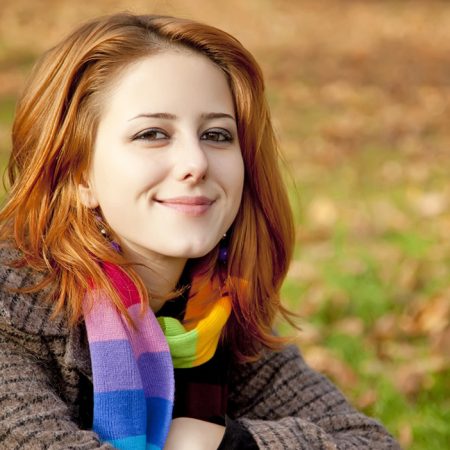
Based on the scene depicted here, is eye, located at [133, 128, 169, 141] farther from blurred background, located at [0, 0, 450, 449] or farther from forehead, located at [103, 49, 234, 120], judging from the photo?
blurred background, located at [0, 0, 450, 449]

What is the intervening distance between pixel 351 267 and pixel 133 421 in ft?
8.14

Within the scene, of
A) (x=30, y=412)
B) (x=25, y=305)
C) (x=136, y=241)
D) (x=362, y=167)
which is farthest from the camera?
(x=362, y=167)

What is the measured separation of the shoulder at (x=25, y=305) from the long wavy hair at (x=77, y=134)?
24mm

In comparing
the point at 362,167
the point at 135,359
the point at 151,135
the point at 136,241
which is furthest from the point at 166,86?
the point at 362,167

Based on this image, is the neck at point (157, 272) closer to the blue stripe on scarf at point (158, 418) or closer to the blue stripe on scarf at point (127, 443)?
the blue stripe on scarf at point (158, 418)

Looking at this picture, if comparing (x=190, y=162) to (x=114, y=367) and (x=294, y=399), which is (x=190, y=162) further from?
(x=294, y=399)

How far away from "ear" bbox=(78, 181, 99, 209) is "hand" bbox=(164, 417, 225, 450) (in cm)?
52

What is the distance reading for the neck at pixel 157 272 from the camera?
2.18 meters

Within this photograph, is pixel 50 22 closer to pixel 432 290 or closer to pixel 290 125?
pixel 290 125

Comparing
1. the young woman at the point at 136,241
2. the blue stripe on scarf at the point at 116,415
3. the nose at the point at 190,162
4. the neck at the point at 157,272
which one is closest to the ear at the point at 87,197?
the young woman at the point at 136,241

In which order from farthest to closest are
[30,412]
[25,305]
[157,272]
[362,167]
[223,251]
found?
[362,167] → [223,251] → [157,272] → [25,305] → [30,412]

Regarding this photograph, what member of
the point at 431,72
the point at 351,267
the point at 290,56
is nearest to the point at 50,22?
the point at 290,56

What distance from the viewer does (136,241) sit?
2104 millimetres

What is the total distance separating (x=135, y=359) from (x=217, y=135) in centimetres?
55
